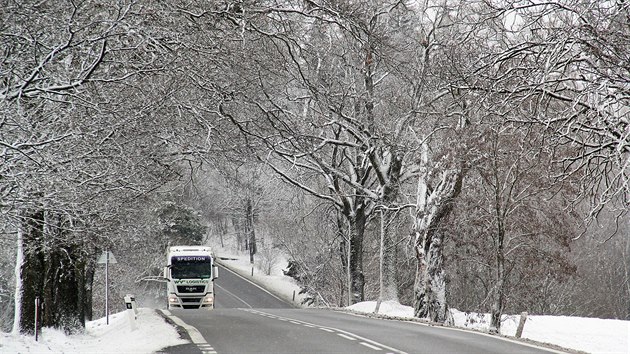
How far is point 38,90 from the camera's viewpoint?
1112 cm

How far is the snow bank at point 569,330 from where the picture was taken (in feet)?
91.5

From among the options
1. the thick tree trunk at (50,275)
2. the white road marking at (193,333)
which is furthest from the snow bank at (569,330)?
the thick tree trunk at (50,275)

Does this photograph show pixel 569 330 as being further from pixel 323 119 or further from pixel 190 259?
pixel 190 259

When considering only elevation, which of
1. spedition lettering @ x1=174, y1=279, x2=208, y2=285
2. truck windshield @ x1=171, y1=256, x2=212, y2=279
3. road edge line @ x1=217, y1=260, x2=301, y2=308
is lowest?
road edge line @ x1=217, y1=260, x2=301, y2=308

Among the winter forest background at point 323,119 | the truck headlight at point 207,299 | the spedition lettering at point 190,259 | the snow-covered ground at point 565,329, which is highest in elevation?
the winter forest background at point 323,119

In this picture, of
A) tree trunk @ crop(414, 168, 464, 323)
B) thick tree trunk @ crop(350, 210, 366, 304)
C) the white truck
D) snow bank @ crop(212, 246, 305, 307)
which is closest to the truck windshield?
the white truck

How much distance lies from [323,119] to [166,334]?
20.1m

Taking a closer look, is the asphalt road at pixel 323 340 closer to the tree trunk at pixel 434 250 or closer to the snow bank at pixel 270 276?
the tree trunk at pixel 434 250

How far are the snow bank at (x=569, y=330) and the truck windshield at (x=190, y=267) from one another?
7.39 metres

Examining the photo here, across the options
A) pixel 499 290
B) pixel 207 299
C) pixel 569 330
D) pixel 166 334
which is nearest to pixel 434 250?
pixel 499 290

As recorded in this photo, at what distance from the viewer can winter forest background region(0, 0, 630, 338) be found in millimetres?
11906

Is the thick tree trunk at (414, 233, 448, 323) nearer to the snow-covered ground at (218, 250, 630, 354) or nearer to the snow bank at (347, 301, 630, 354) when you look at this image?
the snow bank at (347, 301, 630, 354)

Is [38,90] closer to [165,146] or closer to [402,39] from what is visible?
[165,146]

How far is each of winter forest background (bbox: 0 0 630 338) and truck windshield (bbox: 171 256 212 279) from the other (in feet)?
13.0
